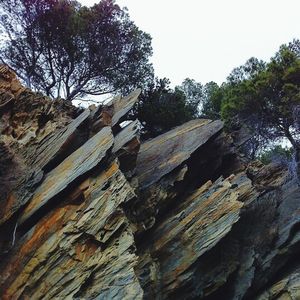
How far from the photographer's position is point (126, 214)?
13609 mm

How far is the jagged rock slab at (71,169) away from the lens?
39.9 ft

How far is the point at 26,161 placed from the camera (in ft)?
45.7

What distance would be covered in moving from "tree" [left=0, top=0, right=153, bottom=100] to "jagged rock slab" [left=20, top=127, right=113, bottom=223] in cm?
1346

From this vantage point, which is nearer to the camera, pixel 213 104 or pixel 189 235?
pixel 189 235

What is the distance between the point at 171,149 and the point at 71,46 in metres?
12.6

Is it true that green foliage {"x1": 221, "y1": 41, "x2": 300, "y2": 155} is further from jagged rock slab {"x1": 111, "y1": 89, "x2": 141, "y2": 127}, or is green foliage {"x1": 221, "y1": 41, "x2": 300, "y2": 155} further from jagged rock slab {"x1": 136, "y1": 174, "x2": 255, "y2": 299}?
jagged rock slab {"x1": 136, "y1": 174, "x2": 255, "y2": 299}

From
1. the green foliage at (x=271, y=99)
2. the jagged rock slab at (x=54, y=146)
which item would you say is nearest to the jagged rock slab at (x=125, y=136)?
the jagged rock slab at (x=54, y=146)

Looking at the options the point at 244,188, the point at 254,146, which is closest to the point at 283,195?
the point at 244,188

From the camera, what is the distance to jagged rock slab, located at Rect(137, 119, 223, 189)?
1589 cm

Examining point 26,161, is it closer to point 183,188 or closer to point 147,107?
point 183,188

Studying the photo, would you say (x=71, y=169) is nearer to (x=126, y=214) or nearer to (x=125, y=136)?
(x=126, y=214)

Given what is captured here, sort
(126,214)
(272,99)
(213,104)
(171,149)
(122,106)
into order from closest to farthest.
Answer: (126,214)
(171,149)
(122,106)
(272,99)
(213,104)

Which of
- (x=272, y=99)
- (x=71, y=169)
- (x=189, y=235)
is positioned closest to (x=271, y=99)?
(x=272, y=99)

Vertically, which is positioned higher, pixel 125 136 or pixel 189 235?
pixel 125 136
